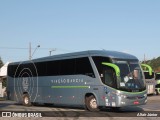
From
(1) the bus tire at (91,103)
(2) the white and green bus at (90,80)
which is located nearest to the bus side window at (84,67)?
(2) the white and green bus at (90,80)

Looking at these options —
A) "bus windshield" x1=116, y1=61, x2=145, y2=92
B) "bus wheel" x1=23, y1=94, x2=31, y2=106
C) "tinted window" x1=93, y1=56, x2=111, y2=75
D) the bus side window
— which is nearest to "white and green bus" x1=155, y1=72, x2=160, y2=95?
"bus wheel" x1=23, y1=94, x2=31, y2=106

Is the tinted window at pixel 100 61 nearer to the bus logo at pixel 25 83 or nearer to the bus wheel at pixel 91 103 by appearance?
the bus wheel at pixel 91 103

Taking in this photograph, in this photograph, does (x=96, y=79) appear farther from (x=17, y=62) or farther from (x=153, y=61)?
(x=153, y=61)

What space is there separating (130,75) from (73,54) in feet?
13.9

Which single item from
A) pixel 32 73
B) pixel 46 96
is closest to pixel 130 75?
pixel 46 96

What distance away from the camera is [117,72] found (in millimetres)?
19312

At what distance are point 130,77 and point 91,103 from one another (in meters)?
2.72

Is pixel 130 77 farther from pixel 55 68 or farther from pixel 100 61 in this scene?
pixel 55 68

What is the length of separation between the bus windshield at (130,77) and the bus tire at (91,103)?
211 centimetres

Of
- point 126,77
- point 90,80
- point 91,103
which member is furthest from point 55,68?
point 126,77

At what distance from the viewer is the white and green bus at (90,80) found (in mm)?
19656

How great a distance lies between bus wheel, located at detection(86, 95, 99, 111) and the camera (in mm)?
20922

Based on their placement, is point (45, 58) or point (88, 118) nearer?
point (88, 118)

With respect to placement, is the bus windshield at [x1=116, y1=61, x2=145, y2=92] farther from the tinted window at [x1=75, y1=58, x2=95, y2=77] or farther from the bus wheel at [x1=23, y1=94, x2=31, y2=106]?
the bus wheel at [x1=23, y1=94, x2=31, y2=106]
